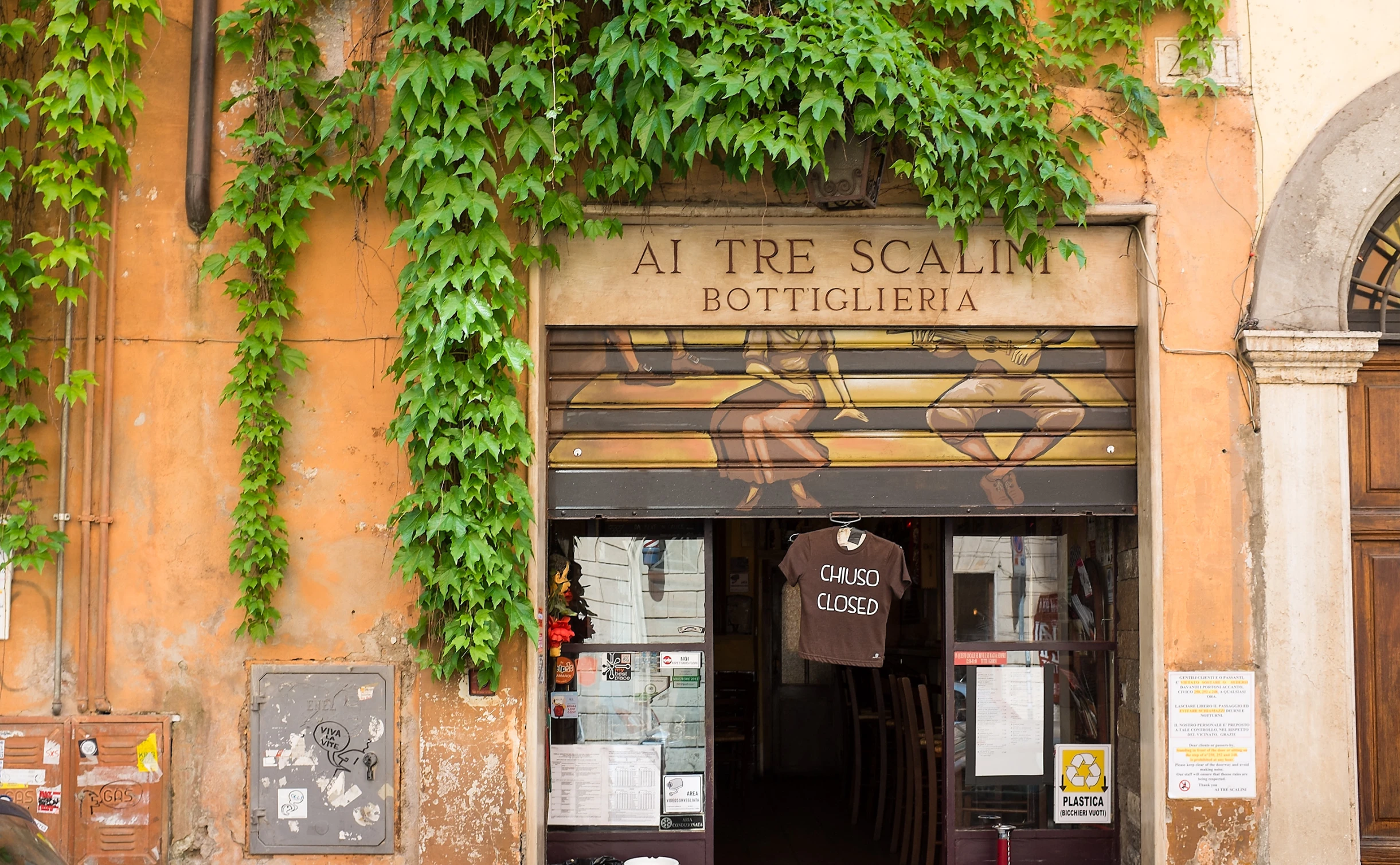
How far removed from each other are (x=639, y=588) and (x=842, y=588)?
1.15 m

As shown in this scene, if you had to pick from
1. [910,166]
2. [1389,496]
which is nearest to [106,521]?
[910,166]

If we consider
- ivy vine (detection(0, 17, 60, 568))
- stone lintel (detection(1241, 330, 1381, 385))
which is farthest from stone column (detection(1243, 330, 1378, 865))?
ivy vine (detection(0, 17, 60, 568))

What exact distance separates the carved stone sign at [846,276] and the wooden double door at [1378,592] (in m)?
1.47

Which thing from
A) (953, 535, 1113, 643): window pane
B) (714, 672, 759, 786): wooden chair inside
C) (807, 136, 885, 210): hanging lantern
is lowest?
(714, 672, 759, 786): wooden chair inside

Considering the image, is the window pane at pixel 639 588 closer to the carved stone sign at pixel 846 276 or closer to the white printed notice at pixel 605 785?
the white printed notice at pixel 605 785

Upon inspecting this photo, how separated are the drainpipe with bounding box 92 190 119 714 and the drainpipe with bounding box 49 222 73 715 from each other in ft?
0.54

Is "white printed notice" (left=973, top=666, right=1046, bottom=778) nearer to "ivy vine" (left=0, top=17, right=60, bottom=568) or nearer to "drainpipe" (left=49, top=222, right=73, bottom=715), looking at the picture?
"drainpipe" (left=49, top=222, right=73, bottom=715)

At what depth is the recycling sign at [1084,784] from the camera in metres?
6.02

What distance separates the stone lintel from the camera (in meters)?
5.61

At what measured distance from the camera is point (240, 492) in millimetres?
5680

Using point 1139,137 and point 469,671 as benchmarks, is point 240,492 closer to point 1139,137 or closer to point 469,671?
point 469,671

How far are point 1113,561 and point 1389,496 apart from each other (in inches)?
59.6

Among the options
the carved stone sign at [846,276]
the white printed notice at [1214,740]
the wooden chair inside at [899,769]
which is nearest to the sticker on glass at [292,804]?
the carved stone sign at [846,276]

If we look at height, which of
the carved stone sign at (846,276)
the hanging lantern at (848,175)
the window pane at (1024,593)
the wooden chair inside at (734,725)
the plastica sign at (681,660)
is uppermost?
the hanging lantern at (848,175)
